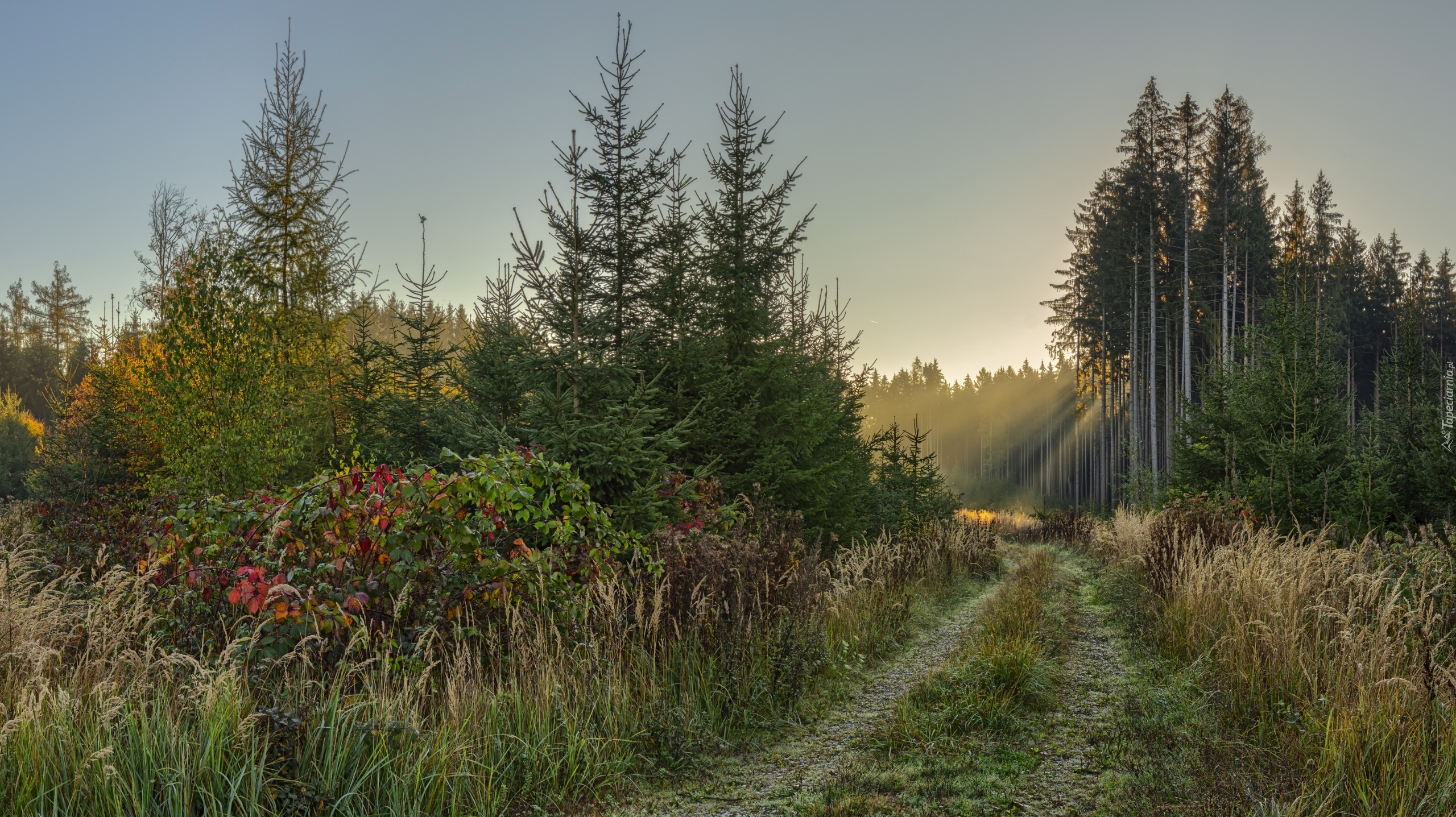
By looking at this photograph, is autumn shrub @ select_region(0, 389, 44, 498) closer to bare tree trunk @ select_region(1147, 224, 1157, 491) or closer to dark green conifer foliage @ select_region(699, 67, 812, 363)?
dark green conifer foliage @ select_region(699, 67, 812, 363)

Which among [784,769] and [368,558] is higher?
[368,558]

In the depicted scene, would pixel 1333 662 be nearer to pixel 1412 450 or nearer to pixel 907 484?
pixel 1412 450

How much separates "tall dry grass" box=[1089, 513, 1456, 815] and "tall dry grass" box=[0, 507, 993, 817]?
123 inches

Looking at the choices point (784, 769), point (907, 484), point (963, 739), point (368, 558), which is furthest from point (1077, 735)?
point (907, 484)

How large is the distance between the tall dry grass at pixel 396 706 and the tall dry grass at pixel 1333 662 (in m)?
3.12

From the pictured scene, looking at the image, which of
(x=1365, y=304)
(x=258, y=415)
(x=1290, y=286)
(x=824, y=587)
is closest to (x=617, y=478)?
(x=824, y=587)

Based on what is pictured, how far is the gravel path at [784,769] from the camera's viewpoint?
3770mm

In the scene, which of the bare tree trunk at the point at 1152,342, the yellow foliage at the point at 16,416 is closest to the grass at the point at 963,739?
the bare tree trunk at the point at 1152,342

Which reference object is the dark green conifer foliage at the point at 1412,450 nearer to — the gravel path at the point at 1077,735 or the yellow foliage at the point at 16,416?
the gravel path at the point at 1077,735

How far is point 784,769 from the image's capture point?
170 inches

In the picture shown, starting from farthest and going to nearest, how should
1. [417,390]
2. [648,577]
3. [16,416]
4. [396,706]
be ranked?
1. [16,416]
2. [417,390]
3. [648,577]
4. [396,706]

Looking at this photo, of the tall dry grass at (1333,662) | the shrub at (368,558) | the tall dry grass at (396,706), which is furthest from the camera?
the shrub at (368,558)

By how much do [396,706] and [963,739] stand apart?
3613 millimetres

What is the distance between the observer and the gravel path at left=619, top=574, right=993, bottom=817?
377 centimetres
